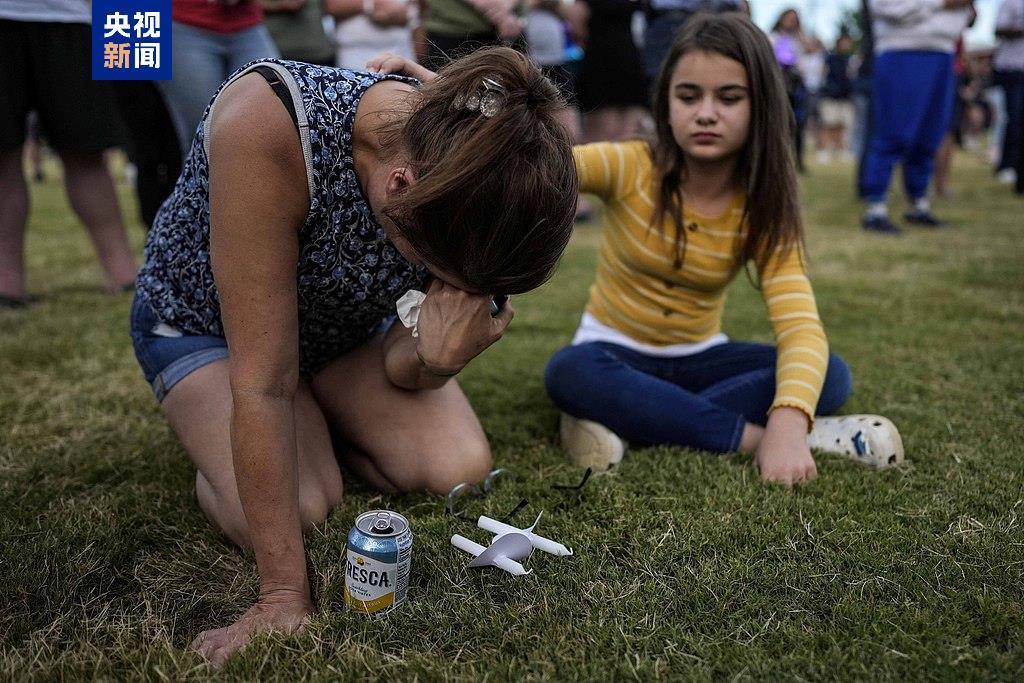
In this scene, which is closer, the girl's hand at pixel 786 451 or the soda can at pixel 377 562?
the soda can at pixel 377 562

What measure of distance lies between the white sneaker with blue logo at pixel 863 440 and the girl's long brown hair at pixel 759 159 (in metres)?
0.47

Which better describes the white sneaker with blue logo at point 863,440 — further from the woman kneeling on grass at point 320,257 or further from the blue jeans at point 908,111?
the blue jeans at point 908,111

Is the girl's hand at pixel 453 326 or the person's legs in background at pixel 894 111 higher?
the person's legs in background at pixel 894 111

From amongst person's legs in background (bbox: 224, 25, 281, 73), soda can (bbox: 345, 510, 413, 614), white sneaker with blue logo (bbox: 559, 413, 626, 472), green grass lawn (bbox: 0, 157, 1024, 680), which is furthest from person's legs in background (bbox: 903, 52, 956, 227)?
soda can (bbox: 345, 510, 413, 614)

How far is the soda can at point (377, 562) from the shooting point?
141 cm

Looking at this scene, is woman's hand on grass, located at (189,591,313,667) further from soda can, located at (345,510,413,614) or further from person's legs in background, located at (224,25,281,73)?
person's legs in background, located at (224,25,281,73)

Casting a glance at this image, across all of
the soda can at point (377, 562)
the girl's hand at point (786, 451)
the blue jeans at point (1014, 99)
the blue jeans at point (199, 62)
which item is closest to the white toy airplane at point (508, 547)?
the soda can at point (377, 562)

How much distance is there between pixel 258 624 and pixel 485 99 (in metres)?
0.91

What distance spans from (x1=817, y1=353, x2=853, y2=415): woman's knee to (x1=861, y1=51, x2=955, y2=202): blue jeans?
386 cm

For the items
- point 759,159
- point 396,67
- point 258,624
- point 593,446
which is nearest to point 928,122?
point 759,159

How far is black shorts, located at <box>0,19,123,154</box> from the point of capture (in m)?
3.31

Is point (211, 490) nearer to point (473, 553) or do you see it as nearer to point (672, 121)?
point (473, 553)

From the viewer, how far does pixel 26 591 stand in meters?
1.53

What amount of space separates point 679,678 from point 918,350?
2.20 meters
